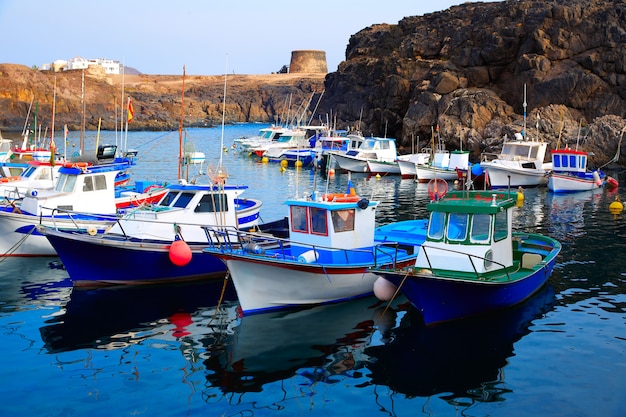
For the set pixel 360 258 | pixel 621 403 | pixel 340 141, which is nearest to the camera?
pixel 621 403

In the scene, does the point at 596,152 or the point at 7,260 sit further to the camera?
the point at 596,152

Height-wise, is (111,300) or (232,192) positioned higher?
(232,192)

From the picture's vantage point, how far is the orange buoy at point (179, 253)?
19156 mm

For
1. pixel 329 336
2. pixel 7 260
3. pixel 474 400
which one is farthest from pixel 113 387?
pixel 7 260

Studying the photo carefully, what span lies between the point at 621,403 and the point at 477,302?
4570 millimetres

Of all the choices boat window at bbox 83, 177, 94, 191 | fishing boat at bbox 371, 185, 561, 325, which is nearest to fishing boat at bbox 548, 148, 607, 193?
fishing boat at bbox 371, 185, 561, 325

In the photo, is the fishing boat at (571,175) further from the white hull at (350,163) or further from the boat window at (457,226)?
the boat window at (457,226)

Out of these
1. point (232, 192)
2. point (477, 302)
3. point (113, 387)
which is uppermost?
point (232, 192)

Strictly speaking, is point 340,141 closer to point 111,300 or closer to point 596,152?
point 596,152

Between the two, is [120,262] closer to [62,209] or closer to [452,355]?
[62,209]

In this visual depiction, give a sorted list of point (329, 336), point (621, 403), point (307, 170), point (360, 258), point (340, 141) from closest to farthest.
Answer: point (621, 403) < point (329, 336) < point (360, 258) < point (307, 170) < point (340, 141)

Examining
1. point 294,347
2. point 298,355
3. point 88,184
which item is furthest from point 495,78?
point 298,355

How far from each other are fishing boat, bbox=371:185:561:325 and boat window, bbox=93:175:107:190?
12183 millimetres

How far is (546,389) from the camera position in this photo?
43.3 ft
